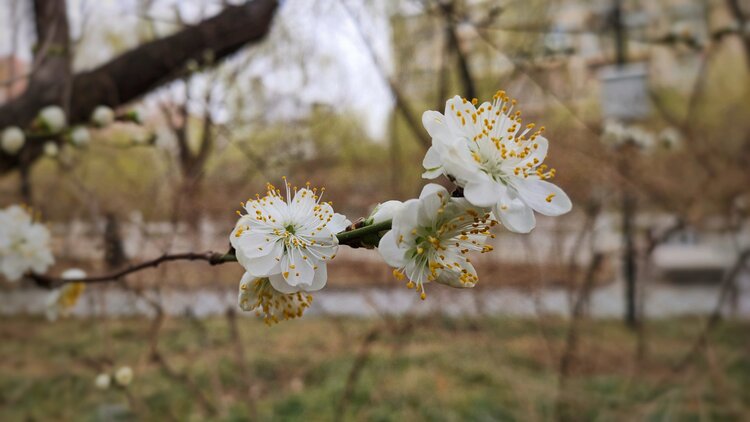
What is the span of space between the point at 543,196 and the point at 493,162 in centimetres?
6

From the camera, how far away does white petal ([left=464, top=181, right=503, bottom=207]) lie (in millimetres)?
458

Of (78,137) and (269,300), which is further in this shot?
(78,137)

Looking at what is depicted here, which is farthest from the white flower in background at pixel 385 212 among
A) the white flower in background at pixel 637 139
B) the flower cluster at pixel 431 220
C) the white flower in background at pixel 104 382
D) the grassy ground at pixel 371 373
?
the white flower in background at pixel 637 139

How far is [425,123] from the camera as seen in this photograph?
1.69 feet

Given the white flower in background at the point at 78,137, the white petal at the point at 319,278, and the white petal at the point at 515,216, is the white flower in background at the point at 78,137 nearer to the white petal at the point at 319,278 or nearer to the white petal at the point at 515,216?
the white petal at the point at 319,278

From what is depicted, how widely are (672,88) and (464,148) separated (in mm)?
6585

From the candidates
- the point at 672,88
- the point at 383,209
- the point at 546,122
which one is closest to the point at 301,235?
the point at 383,209

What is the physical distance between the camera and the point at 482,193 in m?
0.47

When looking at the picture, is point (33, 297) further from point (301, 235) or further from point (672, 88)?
point (672, 88)

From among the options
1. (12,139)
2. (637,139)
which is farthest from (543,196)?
(637,139)

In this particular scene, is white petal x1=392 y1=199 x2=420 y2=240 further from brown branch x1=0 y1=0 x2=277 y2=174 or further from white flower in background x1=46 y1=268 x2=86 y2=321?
brown branch x1=0 y1=0 x2=277 y2=174

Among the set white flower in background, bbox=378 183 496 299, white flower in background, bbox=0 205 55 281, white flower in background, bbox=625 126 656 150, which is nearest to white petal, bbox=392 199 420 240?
white flower in background, bbox=378 183 496 299

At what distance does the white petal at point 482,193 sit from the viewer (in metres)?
0.46

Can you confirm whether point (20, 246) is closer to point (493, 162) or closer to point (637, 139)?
point (493, 162)
